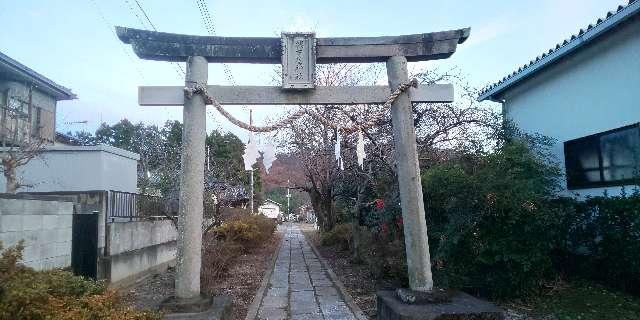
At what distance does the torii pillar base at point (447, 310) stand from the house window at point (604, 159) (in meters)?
3.85

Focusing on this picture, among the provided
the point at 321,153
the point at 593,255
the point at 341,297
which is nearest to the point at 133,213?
the point at 341,297

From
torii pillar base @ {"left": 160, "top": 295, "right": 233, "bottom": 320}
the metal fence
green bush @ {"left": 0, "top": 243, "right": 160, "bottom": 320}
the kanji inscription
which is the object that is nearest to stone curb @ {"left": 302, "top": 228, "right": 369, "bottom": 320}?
torii pillar base @ {"left": 160, "top": 295, "right": 233, "bottom": 320}

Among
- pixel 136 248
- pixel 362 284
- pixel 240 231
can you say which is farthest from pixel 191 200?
pixel 240 231

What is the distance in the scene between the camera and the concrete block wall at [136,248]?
9656 mm

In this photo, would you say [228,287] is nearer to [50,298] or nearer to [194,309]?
[194,309]

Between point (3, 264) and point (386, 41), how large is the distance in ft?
17.1

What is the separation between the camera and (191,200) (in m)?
6.01

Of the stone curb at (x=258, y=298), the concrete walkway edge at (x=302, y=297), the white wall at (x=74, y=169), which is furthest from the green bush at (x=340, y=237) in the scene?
the white wall at (x=74, y=169)

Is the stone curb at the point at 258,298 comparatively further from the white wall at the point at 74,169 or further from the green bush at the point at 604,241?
the green bush at the point at 604,241

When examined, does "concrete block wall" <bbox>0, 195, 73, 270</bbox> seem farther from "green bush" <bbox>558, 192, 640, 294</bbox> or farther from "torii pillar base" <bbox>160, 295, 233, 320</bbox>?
"green bush" <bbox>558, 192, 640, 294</bbox>

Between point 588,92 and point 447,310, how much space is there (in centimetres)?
631

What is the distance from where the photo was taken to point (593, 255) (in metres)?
8.11

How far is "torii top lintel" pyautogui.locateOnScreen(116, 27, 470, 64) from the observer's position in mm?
6215

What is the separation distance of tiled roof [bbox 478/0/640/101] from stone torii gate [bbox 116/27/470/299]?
3075mm
